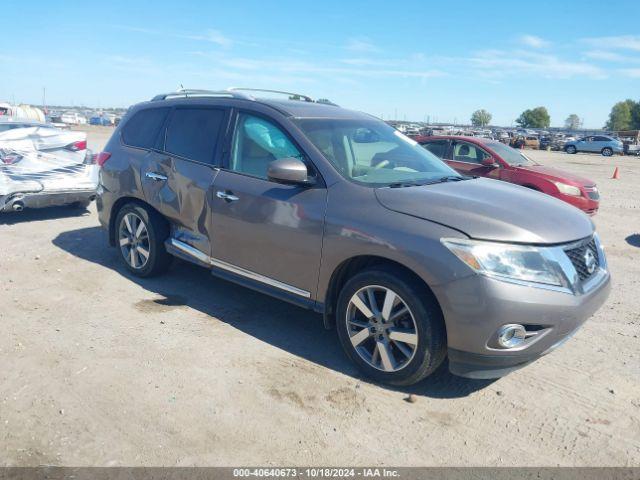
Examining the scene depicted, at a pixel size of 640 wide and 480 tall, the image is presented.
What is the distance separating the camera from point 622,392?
12.3 ft

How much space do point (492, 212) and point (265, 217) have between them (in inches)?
66.9

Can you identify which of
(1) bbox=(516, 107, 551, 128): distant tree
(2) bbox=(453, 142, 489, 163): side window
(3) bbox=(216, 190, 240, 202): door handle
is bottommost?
(3) bbox=(216, 190, 240, 202): door handle

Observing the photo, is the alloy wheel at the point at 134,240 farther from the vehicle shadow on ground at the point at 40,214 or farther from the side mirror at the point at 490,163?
the side mirror at the point at 490,163

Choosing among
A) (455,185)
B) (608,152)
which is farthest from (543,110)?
(455,185)

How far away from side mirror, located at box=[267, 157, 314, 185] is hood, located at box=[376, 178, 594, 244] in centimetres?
57

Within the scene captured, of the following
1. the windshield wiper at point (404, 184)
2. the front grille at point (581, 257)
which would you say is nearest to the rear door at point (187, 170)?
the windshield wiper at point (404, 184)

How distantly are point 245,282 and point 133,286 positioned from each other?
1.55 m

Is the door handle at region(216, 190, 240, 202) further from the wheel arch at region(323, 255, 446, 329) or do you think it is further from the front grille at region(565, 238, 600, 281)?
the front grille at region(565, 238, 600, 281)

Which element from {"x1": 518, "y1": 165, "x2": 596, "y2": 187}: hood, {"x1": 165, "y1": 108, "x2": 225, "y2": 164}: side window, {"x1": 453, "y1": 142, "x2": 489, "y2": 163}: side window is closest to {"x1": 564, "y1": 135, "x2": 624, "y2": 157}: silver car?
{"x1": 518, "y1": 165, "x2": 596, "y2": 187}: hood

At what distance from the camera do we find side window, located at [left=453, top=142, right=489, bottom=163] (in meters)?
10.4

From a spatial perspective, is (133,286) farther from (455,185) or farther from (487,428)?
(487,428)

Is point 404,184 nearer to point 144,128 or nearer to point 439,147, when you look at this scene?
point 144,128

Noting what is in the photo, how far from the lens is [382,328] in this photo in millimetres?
3674

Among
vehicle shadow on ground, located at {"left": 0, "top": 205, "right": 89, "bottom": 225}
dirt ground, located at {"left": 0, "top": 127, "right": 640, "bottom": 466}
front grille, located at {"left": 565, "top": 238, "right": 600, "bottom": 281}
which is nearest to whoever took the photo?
dirt ground, located at {"left": 0, "top": 127, "right": 640, "bottom": 466}
